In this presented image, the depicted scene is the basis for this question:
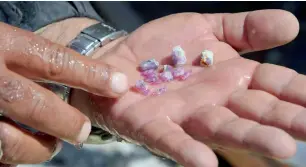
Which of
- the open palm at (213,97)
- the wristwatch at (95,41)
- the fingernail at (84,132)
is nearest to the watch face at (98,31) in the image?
Result: the wristwatch at (95,41)

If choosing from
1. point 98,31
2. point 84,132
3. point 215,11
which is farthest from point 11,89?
point 215,11

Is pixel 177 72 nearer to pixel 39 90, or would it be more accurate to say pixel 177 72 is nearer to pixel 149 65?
pixel 149 65

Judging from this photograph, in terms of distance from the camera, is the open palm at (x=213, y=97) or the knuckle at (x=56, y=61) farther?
the knuckle at (x=56, y=61)

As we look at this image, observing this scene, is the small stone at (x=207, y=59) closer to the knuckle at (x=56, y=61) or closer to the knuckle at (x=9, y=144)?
the knuckle at (x=56, y=61)

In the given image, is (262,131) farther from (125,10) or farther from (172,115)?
(125,10)

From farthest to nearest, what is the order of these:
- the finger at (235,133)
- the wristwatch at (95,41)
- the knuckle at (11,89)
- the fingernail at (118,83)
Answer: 1. the wristwatch at (95,41)
2. the fingernail at (118,83)
3. the knuckle at (11,89)
4. the finger at (235,133)
